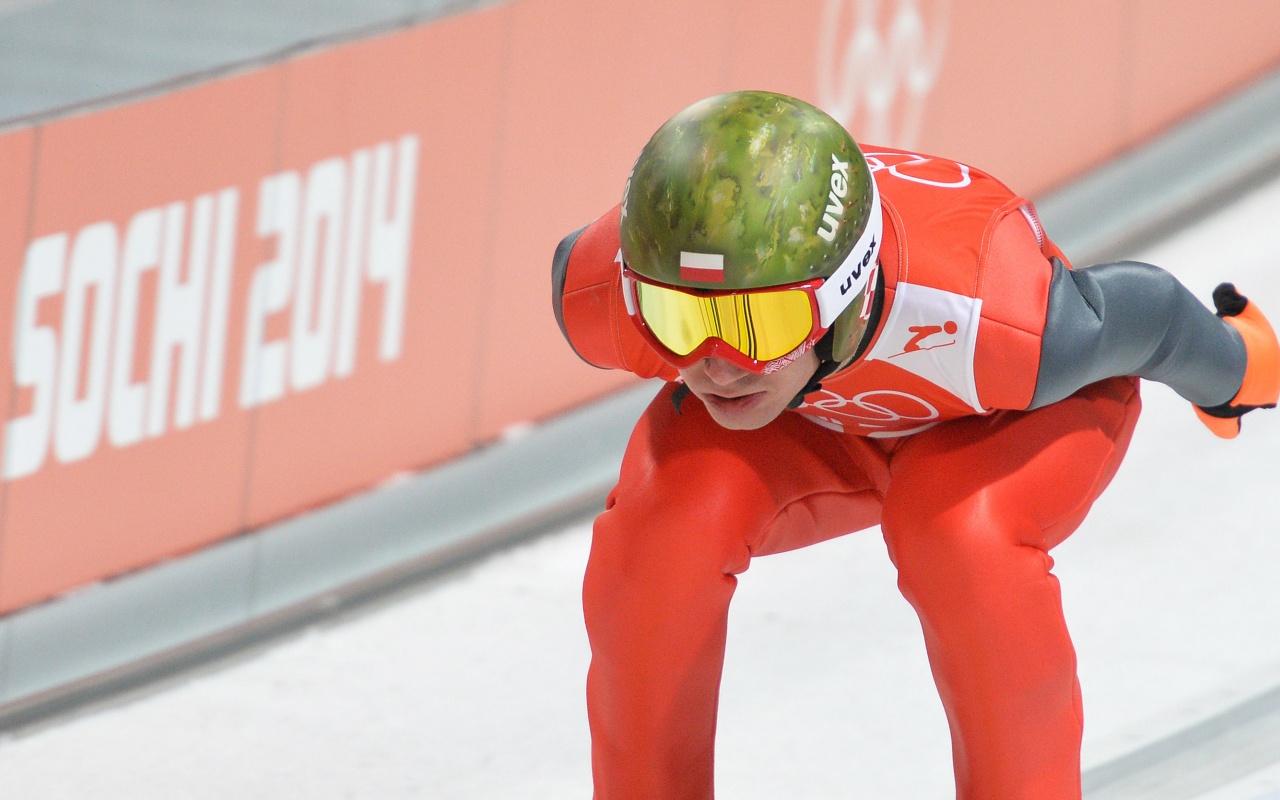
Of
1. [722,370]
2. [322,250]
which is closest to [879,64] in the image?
[322,250]

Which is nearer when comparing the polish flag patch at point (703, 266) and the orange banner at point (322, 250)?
the polish flag patch at point (703, 266)

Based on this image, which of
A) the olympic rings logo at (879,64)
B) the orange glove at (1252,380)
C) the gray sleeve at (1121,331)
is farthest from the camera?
the olympic rings logo at (879,64)

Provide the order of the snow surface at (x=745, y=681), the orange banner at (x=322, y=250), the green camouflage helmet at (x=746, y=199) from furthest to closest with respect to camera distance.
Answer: the orange banner at (x=322, y=250), the snow surface at (x=745, y=681), the green camouflage helmet at (x=746, y=199)

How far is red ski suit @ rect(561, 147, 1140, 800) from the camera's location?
91.4 inches

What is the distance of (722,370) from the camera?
2193 mm

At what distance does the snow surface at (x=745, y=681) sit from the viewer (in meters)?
3.49

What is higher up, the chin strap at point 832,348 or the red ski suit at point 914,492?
the chin strap at point 832,348

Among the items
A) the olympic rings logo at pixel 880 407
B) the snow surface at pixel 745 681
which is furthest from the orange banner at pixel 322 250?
the olympic rings logo at pixel 880 407

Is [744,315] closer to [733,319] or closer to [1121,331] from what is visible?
[733,319]

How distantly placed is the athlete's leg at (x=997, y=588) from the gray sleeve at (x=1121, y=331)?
115mm

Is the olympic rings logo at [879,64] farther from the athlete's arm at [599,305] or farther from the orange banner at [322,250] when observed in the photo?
the athlete's arm at [599,305]

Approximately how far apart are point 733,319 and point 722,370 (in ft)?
0.33

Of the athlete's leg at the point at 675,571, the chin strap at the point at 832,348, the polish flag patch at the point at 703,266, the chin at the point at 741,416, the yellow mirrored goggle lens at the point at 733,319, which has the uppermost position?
the polish flag patch at the point at 703,266

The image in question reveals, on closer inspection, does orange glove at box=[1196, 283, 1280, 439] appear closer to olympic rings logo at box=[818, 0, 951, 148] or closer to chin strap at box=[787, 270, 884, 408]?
chin strap at box=[787, 270, 884, 408]
